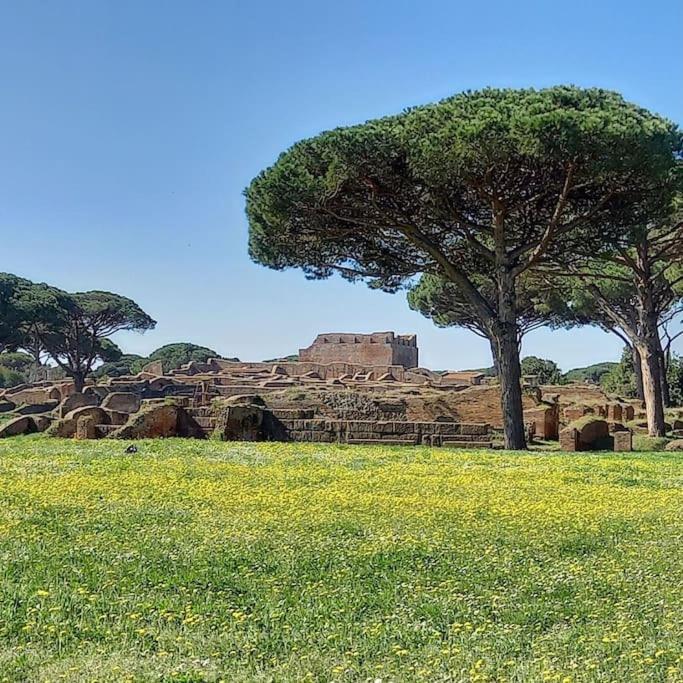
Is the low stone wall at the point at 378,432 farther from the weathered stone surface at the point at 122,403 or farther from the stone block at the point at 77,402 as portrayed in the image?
the stone block at the point at 77,402

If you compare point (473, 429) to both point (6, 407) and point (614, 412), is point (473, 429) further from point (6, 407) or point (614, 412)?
point (6, 407)

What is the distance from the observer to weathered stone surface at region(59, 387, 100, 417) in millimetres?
23770

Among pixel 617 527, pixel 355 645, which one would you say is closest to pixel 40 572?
pixel 355 645

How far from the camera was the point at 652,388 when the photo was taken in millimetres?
20828

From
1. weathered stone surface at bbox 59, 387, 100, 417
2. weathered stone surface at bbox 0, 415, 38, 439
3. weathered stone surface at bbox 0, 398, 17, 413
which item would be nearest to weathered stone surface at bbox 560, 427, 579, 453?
weathered stone surface at bbox 0, 415, 38, 439

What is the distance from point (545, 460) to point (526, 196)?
6.66 meters

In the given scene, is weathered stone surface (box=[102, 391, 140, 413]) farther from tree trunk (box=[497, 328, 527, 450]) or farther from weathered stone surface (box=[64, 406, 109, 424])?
tree trunk (box=[497, 328, 527, 450])

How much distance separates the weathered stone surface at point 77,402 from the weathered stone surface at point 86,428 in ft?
19.5

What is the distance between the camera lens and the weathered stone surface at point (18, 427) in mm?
19094

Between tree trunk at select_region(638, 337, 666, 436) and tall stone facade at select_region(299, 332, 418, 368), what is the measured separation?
138 ft

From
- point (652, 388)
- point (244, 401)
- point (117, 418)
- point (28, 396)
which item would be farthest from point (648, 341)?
point (28, 396)

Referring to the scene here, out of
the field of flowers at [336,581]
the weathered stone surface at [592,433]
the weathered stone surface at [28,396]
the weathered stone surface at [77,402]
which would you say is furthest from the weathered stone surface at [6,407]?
the field of flowers at [336,581]

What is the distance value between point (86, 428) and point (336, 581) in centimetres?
1324

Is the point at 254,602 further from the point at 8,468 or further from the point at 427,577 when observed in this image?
the point at 8,468
